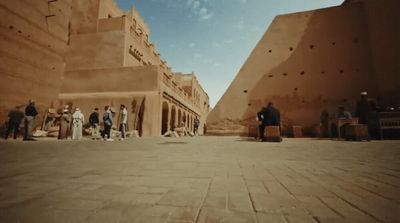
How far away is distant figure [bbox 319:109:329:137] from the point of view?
35.2 ft

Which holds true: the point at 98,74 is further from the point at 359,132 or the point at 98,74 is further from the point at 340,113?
the point at 359,132

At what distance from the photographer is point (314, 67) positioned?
1313 cm

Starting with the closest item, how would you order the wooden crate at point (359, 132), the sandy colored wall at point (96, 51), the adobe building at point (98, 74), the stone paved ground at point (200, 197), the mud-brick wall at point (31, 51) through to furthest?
the stone paved ground at point (200, 197), the wooden crate at point (359, 132), the mud-brick wall at point (31, 51), the adobe building at point (98, 74), the sandy colored wall at point (96, 51)

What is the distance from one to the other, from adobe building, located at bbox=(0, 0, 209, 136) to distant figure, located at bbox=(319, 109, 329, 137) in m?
11.8

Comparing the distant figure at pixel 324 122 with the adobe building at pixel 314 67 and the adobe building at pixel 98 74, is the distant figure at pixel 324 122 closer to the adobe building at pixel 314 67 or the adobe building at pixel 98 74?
the adobe building at pixel 314 67

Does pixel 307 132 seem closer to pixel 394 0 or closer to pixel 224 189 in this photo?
pixel 394 0

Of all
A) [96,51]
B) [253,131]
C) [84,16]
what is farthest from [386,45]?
[84,16]

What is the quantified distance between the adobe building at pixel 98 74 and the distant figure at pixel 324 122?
1182cm

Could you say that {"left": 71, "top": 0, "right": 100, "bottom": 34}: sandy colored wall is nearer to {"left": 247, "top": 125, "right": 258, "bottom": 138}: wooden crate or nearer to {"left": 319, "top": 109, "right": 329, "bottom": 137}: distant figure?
{"left": 247, "top": 125, "right": 258, "bottom": 138}: wooden crate

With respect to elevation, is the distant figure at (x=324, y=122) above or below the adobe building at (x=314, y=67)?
below

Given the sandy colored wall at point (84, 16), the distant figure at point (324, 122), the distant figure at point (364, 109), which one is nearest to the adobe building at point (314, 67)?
the distant figure at point (324, 122)

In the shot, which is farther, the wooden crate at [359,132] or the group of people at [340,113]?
the group of people at [340,113]

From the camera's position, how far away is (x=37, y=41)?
15.4 m

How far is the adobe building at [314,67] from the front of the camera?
477 inches
